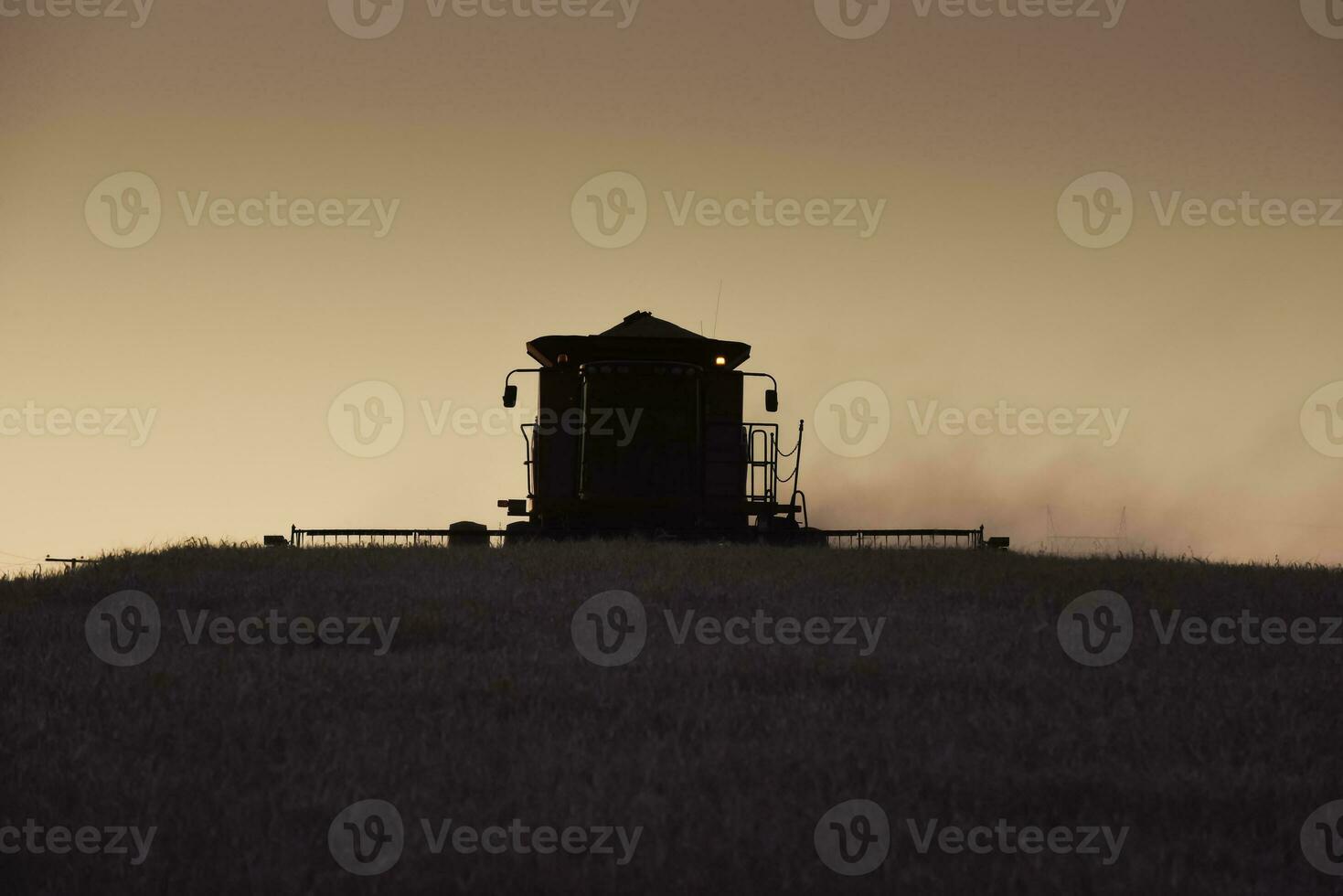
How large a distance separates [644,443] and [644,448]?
0.32 ft

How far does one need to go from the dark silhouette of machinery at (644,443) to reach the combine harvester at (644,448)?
0.6 inches

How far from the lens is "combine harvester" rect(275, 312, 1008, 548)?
23359mm

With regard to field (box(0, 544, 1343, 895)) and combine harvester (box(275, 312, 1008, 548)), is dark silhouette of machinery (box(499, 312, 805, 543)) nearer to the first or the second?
combine harvester (box(275, 312, 1008, 548))

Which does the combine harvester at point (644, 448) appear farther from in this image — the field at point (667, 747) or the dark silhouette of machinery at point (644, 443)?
the field at point (667, 747)

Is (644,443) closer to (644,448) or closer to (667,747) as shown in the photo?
(644,448)

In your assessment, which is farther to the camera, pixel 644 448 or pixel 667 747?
pixel 644 448

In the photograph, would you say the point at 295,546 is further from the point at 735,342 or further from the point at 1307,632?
the point at 1307,632

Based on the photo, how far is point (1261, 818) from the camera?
7.36 metres

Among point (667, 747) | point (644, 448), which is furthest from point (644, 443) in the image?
point (667, 747)

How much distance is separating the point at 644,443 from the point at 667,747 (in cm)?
1530

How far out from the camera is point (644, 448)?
77.5ft

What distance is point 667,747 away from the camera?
8.40 m

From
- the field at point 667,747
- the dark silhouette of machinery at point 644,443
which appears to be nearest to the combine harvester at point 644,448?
the dark silhouette of machinery at point 644,443

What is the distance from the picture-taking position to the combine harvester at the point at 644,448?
23359mm
